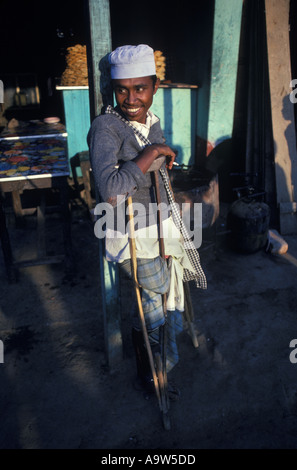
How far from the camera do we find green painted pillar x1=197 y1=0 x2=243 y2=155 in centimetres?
573

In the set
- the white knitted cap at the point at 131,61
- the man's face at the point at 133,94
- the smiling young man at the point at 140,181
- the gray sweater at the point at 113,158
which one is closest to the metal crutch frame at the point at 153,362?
the smiling young man at the point at 140,181

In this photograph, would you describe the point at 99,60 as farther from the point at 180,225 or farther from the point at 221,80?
the point at 221,80

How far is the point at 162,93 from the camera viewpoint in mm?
6535

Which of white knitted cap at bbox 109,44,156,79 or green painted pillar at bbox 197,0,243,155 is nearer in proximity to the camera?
white knitted cap at bbox 109,44,156,79

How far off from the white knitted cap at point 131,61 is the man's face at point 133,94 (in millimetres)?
34

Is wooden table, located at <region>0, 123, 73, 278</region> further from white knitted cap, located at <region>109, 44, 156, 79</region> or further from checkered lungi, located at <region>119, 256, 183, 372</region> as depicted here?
white knitted cap, located at <region>109, 44, 156, 79</region>

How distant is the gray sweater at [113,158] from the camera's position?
2.03 m

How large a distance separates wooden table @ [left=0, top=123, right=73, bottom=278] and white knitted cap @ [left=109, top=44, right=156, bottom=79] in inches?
79.4

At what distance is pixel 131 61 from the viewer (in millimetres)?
2111

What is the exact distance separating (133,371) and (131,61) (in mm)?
2576

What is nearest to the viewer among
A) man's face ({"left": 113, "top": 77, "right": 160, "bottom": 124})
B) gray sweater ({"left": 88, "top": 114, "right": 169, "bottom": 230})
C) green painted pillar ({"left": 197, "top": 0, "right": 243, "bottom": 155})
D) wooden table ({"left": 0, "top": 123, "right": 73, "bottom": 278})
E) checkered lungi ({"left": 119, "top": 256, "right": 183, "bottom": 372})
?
gray sweater ({"left": 88, "top": 114, "right": 169, "bottom": 230})

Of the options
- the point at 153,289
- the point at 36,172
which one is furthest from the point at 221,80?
the point at 153,289

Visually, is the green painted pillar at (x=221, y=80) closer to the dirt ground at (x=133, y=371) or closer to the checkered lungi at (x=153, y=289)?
the dirt ground at (x=133, y=371)

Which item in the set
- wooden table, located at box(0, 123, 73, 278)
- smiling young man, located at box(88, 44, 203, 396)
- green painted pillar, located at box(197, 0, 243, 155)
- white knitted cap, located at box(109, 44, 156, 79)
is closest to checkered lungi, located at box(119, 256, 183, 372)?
smiling young man, located at box(88, 44, 203, 396)
